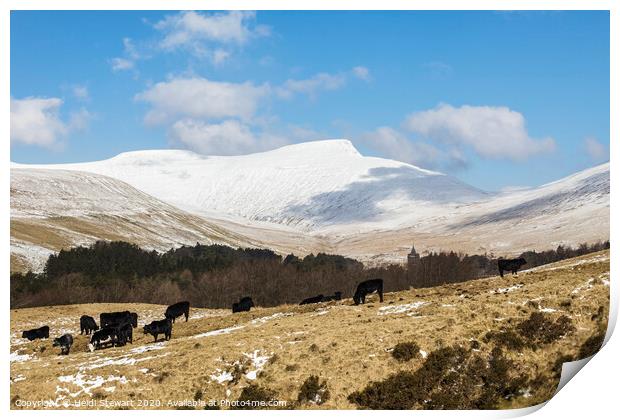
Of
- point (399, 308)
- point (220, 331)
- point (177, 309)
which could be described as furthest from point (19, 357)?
point (399, 308)

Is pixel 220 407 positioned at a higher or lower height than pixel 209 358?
lower

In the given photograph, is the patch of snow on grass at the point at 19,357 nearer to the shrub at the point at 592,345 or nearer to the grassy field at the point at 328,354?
the grassy field at the point at 328,354

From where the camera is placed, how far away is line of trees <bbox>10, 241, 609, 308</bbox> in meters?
120

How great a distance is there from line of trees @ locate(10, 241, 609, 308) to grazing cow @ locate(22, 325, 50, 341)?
54.5 meters

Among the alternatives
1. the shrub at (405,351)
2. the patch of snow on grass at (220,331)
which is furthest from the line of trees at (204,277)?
the shrub at (405,351)

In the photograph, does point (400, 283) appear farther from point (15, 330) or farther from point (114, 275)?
point (15, 330)

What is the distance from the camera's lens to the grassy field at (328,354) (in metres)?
29.7

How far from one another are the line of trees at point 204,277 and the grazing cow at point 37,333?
5446 cm

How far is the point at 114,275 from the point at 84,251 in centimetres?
2359

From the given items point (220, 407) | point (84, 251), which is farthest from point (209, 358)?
point (84, 251)

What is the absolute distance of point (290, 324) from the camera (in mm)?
38844

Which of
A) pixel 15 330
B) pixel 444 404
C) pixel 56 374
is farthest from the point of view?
pixel 15 330

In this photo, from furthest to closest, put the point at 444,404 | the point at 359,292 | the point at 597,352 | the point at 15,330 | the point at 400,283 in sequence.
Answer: the point at 400,283 → the point at 15,330 → the point at 359,292 → the point at 597,352 → the point at 444,404

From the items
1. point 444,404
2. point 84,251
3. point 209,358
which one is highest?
point 84,251
